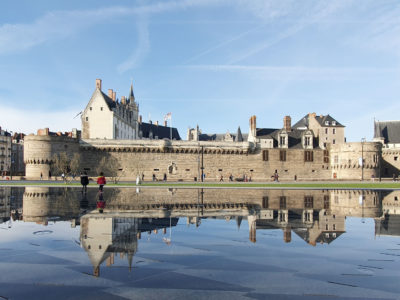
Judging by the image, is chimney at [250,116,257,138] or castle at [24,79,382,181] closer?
castle at [24,79,382,181]

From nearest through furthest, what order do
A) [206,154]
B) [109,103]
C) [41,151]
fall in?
1. [41,151]
2. [206,154]
3. [109,103]

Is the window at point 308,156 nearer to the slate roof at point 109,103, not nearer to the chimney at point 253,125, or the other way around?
the chimney at point 253,125

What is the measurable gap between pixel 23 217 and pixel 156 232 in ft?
18.7

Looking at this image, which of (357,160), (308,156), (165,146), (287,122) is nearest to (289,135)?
(287,122)

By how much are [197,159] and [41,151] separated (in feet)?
83.1

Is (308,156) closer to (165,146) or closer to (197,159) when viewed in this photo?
(197,159)

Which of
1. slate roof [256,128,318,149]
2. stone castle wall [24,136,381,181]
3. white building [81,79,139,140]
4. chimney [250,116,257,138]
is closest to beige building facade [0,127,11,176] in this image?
white building [81,79,139,140]

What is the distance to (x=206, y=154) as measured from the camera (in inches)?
2532

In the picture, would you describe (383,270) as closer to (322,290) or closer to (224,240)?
(322,290)

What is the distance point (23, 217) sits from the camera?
12.4 m

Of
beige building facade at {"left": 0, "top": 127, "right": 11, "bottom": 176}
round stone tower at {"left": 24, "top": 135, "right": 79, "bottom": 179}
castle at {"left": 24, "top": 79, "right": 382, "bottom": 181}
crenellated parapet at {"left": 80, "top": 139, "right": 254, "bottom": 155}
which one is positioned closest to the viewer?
round stone tower at {"left": 24, "top": 135, "right": 79, "bottom": 179}

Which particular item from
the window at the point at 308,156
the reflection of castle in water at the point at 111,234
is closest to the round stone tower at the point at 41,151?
the window at the point at 308,156

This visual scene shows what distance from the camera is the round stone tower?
58000 mm

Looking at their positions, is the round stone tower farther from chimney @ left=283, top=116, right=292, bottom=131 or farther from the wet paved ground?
the wet paved ground
